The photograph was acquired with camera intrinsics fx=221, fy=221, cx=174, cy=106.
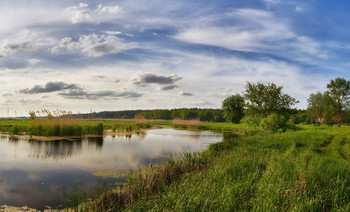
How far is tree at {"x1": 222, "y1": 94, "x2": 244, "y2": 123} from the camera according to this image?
56.5 meters

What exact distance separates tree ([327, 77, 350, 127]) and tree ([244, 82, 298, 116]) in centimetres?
2397

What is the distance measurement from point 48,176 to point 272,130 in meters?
24.9

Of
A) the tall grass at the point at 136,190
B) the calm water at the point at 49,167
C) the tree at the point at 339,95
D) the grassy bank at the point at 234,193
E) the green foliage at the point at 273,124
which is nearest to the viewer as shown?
the grassy bank at the point at 234,193

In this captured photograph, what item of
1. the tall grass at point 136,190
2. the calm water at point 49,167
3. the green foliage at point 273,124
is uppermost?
the green foliage at point 273,124

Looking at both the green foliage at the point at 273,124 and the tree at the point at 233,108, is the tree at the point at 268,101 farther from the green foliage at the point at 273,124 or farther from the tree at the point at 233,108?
the tree at the point at 233,108

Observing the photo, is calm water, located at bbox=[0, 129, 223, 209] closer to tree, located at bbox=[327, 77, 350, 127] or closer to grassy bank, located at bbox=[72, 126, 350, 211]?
grassy bank, located at bbox=[72, 126, 350, 211]

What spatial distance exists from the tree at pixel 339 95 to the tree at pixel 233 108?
19.9 metres

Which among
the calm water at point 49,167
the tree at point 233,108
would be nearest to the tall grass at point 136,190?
the calm water at point 49,167

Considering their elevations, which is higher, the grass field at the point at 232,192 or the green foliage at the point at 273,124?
the green foliage at the point at 273,124

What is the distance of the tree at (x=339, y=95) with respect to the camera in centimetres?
4988

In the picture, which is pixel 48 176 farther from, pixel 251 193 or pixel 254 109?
pixel 254 109

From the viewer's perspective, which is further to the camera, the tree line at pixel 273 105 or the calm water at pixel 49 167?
the tree line at pixel 273 105

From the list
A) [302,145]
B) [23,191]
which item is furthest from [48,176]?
[302,145]

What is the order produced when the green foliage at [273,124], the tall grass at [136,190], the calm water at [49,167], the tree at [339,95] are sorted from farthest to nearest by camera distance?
the tree at [339,95] → the green foliage at [273,124] → the calm water at [49,167] → the tall grass at [136,190]
